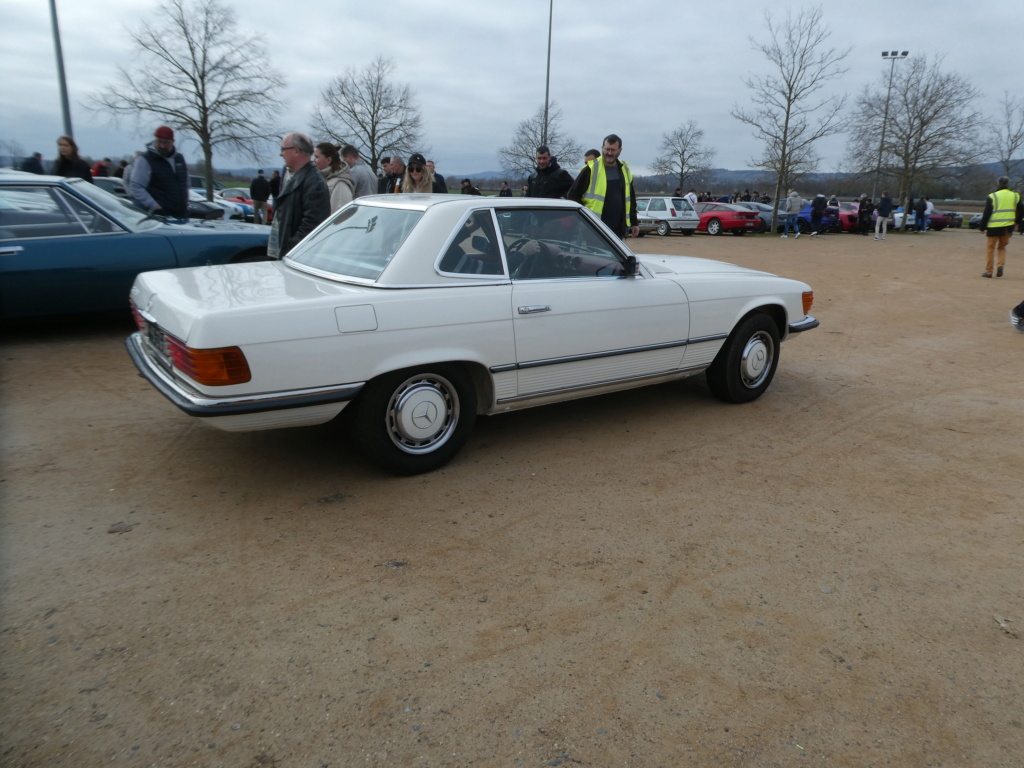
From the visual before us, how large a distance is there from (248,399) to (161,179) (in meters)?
5.40

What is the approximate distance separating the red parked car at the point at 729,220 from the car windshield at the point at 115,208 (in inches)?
824

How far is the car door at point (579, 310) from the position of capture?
13.0 feet

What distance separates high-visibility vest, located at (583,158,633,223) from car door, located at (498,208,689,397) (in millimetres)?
2858

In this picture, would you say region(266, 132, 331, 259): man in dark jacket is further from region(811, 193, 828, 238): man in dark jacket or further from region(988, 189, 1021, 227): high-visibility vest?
region(811, 193, 828, 238): man in dark jacket

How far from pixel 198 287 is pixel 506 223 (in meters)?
1.68

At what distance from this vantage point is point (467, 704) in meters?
2.23

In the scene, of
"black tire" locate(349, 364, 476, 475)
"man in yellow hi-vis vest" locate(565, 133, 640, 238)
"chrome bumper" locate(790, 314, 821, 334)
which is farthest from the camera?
"man in yellow hi-vis vest" locate(565, 133, 640, 238)

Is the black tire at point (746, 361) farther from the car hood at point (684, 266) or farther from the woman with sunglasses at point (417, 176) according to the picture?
the woman with sunglasses at point (417, 176)

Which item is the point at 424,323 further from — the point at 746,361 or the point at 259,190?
the point at 259,190

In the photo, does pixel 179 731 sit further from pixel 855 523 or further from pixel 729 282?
pixel 729 282

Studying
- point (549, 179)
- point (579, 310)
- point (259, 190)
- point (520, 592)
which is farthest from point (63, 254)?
point (259, 190)

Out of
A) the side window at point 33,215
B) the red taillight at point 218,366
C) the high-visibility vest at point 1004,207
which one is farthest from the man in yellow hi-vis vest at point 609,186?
the high-visibility vest at point 1004,207

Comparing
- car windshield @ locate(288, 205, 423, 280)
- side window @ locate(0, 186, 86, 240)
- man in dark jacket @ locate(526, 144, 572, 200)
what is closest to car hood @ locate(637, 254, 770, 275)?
car windshield @ locate(288, 205, 423, 280)

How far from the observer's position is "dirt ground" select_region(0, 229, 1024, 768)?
6.97 feet
